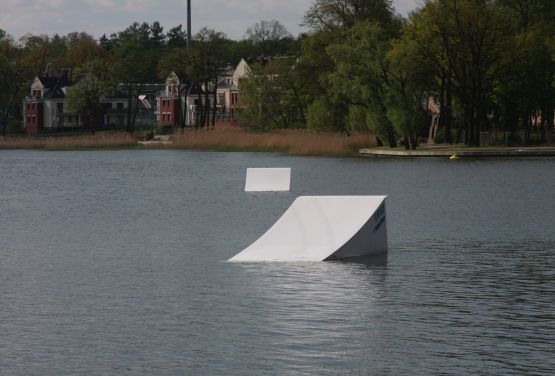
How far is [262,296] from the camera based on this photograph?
76.2 feet

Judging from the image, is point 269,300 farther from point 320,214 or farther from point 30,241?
point 30,241

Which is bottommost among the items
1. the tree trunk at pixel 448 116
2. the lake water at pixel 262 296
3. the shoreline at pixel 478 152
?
the lake water at pixel 262 296

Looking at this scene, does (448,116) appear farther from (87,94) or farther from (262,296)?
(87,94)

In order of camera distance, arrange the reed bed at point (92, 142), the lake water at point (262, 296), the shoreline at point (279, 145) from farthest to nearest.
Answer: the reed bed at point (92, 142), the shoreline at point (279, 145), the lake water at point (262, 296)

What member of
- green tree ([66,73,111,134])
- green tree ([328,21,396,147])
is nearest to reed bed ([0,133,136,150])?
green tree ([66,73,111,134])

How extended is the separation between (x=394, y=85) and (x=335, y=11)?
25.1m

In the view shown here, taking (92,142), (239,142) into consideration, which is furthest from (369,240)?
(92,142)

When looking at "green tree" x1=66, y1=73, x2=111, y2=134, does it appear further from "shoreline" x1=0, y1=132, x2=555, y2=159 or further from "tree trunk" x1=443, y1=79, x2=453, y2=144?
"tree trunk" x1=443, y1=79, x2=453, y2=144

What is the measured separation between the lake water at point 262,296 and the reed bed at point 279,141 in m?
55.2

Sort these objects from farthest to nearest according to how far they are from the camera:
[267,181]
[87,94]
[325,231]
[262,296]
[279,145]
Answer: [87,94] < [279,145] < [267,181] < [325,231] < [262,296]

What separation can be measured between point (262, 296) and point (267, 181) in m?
35.5

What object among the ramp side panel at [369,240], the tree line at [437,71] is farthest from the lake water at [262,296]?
the tree line at [437,71]

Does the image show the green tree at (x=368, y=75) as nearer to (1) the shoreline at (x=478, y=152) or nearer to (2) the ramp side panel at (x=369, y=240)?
(1) the shoreline at (x=478, y=152)

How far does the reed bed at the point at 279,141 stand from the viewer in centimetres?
10331
